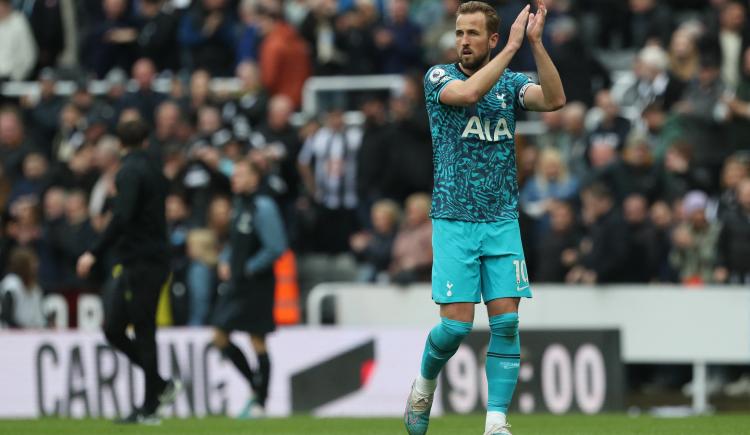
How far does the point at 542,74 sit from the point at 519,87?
0.35m

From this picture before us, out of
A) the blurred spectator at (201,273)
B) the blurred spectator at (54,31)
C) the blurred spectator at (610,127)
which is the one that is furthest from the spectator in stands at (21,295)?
the blurred spectator at (54,31)

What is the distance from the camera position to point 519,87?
9.63m

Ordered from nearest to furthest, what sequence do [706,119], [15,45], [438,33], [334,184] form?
[706,119] < [334,184] < [438,33] < [15,45]

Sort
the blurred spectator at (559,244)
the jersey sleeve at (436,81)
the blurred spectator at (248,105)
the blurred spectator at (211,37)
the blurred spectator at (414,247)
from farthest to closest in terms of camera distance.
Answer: the blurred spectator at (211,37) → the blurred spectator at (248,105) → the blurred spectator at (414,247) → the blurred spectator at (559,244) → the jersey sleeve at (436,81)

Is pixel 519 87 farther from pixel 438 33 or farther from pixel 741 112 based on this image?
pixel 438 33

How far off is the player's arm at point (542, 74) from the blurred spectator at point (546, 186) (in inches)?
347

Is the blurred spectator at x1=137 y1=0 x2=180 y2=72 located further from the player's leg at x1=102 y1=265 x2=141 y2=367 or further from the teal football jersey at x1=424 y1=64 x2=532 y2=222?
the teal football jersey at x1=424 y1=64 x2=532 y2=222

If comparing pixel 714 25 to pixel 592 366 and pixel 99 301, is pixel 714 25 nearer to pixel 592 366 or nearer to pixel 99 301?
pixel 592 366

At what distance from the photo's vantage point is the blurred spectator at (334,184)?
20.4 m

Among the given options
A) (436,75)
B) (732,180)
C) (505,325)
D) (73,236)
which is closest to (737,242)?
(732,180)

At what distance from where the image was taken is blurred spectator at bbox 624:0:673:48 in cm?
2070

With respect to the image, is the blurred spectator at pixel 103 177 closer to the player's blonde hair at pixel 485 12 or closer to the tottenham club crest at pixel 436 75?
the tottenham club crest at pixel 436 75

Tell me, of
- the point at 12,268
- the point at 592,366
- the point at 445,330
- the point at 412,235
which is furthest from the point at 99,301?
the point at 445,330

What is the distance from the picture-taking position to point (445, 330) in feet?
31.2
